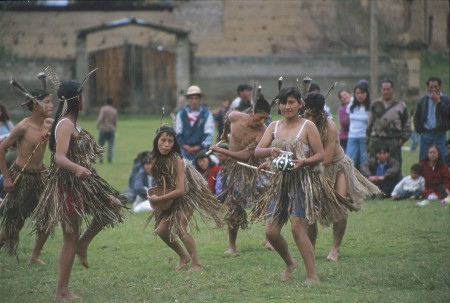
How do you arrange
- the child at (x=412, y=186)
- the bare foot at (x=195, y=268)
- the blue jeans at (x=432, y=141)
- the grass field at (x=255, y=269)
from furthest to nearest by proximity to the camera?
the blue jeans at (x=432, y=141) < the child at (x=412, y=186) < the bare foot at (x=195, y=268) < the grass field at (x=255, y=269)

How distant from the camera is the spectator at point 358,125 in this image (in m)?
17.6

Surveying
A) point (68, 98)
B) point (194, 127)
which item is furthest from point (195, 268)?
point (194, 127)

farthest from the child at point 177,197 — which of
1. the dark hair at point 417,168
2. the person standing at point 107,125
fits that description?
the person standing at point 107,125

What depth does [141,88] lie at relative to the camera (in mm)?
42656

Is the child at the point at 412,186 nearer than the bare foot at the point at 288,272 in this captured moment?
No

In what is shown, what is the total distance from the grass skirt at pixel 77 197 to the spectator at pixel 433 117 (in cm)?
→ 887

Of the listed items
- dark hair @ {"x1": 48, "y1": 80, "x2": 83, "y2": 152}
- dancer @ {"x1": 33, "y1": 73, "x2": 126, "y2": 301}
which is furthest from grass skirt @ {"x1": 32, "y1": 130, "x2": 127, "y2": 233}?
dark hair @ {"x1": 48, "y1": 80, "x2": 83, "y2": 152}

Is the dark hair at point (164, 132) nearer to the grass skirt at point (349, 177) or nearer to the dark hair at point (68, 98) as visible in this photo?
the dark hair at point (68, 98)

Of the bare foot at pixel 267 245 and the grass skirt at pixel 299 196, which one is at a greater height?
the grass skirt at pixel 299 196

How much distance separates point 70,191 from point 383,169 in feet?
29.7

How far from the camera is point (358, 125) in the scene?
17750 millimetres

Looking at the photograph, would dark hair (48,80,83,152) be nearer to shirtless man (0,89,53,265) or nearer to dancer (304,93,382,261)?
shirtless man (0,89,53,265)

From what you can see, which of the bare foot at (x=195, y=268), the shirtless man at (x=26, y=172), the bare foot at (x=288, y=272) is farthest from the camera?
the shirtless man at (x=26, y=172)

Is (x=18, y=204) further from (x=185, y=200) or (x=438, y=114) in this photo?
(x=438, y=114)
